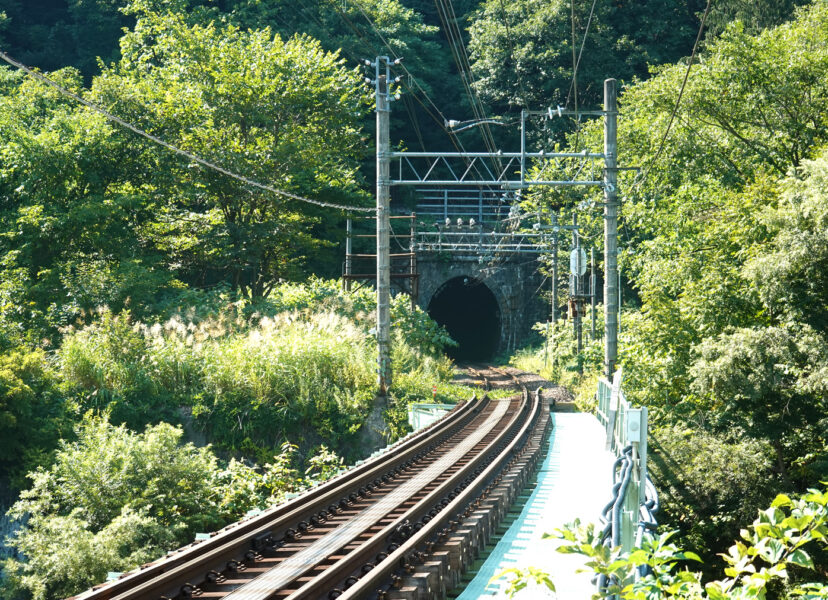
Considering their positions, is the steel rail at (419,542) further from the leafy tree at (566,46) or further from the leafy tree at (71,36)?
the leafy tree at (71,36)

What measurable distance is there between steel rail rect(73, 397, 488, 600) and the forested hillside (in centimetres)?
171

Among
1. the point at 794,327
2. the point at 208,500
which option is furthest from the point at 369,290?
the point at 208,500

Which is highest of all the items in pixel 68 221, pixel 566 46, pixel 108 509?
pixel 566 46

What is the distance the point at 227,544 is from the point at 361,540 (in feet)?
5.01

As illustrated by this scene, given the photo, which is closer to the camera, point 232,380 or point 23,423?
point 23,423

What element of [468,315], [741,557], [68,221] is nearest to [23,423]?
[68,221]

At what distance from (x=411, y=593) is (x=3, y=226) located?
20474 millimetres

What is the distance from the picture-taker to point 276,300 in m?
26.8

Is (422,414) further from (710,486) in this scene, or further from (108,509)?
(108,509)

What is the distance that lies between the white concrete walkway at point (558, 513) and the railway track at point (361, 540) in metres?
0.29

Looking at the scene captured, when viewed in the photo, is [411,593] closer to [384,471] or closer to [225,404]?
[384,471]

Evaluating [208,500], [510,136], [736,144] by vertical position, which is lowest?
[208,500]

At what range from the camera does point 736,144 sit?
26.7 m

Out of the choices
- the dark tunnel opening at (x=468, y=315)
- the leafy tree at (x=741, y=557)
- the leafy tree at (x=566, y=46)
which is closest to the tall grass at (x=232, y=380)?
the leafy tree at (x=741, y=557)
